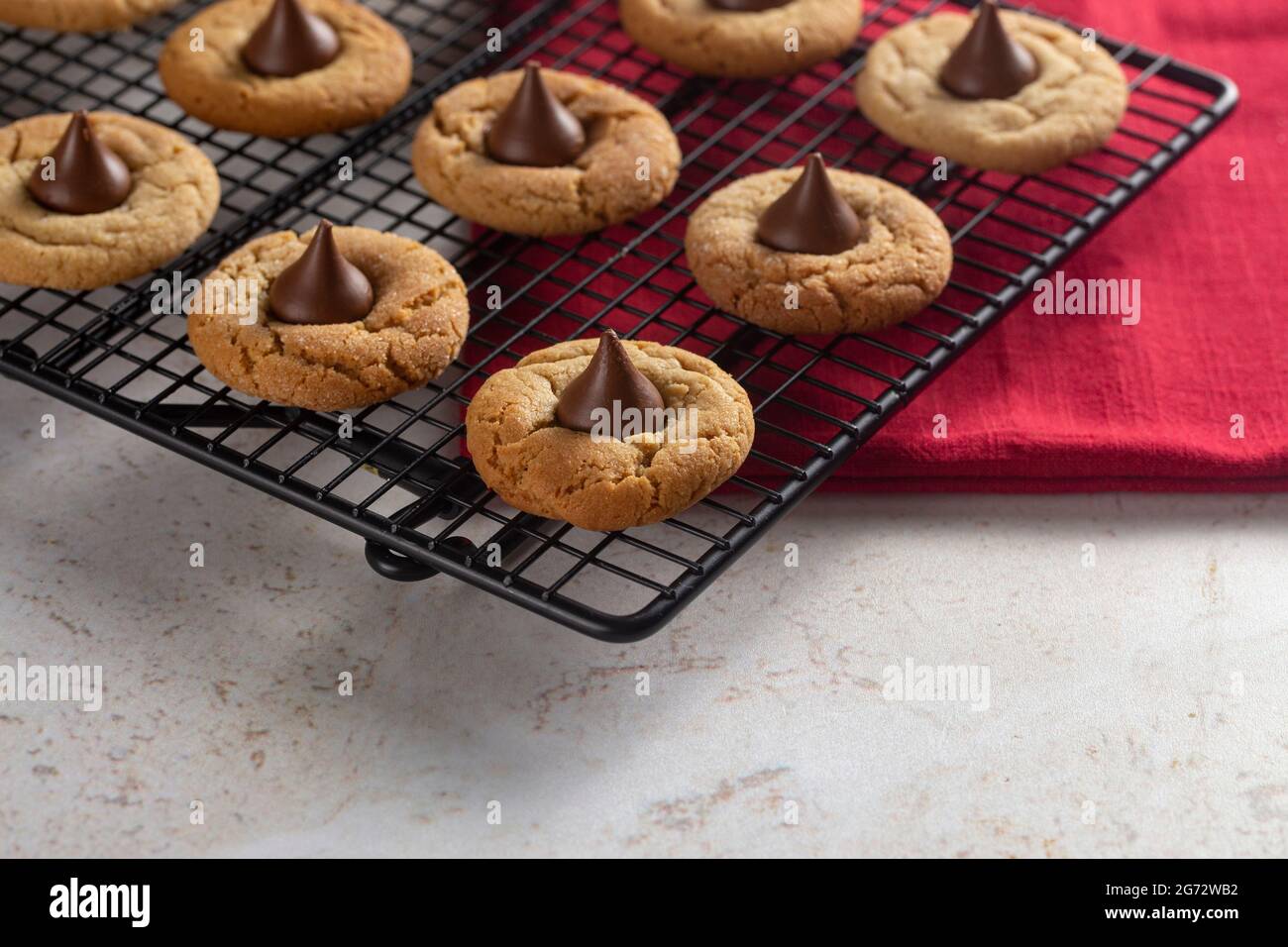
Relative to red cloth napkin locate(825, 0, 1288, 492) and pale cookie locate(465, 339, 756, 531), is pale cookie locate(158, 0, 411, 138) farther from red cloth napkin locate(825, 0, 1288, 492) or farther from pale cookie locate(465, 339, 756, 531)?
red cloth napkin locate(825, 0, 1288, 492)

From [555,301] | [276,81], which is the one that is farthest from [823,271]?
[276,81]

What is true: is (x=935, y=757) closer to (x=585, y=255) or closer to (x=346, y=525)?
(x=346, y=525)

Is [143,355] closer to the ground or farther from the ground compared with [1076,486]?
closer to the ground

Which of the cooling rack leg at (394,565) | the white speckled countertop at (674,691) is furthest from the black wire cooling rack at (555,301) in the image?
the white speckled countertop at (674,691)

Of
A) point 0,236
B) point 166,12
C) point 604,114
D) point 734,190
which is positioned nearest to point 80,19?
point 166,12

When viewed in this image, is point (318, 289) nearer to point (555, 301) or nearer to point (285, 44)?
point (555, 301)
